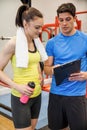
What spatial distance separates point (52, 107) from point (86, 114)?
0.34 meters

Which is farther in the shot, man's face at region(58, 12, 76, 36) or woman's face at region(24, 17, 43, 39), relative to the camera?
man's face at region(58, 12, 76, 36)

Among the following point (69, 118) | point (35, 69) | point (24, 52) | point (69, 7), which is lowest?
point (69, 118)

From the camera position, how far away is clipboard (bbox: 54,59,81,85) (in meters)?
A: 1.89

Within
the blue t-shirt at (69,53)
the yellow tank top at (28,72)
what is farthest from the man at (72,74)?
the yellow tank top at (28,72)

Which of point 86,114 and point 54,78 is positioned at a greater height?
point 54,78

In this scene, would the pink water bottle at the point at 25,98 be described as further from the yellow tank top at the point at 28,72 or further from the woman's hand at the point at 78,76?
the woman's hand at the point at 78,76

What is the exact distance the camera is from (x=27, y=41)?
1791 millimetres

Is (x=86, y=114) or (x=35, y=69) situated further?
(x=86, y=114)

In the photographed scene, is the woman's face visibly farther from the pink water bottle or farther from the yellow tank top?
the pink water bottle

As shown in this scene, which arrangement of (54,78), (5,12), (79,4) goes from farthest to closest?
(79,4), (5,12), (54,78)

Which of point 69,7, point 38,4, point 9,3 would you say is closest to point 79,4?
point 38,4

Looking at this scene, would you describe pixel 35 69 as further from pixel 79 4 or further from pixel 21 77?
pixel 79 4

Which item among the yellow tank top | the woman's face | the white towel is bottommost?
the yellow tank top

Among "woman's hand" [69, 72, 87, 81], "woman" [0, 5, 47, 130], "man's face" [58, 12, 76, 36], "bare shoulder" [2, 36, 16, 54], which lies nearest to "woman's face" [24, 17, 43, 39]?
"woman" [0, 5, 47, 130]
